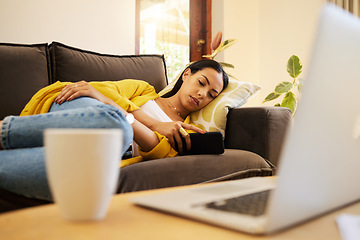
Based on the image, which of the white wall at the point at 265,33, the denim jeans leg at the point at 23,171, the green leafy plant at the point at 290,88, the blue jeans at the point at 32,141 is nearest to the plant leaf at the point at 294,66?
the green leafy plant at the point at 290,88

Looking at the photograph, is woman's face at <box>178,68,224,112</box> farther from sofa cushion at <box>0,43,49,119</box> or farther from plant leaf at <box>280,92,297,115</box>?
plant leaf at <box>280,92,297,115</box>

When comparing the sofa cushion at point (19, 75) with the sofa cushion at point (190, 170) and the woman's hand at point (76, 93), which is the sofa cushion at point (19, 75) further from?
the sofa cushion at point (190, 170)

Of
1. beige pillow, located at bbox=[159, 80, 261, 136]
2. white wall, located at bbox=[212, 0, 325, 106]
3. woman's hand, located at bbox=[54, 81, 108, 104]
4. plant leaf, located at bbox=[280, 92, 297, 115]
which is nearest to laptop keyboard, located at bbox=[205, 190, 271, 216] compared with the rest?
woman's hand, located at bbox=[54, 81, 108, 104]

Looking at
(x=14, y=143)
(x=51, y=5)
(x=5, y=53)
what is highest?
(x=51, y=5)

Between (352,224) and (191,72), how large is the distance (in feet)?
4.87

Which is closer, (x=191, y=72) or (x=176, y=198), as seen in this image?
(x=176, y=198)

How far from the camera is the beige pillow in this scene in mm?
1631

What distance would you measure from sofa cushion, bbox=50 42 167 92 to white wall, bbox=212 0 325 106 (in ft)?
5.20

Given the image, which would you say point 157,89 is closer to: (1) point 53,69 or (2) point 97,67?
(2) point 97,67

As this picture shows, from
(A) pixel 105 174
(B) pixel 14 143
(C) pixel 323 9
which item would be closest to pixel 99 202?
(A) pixel 105 174

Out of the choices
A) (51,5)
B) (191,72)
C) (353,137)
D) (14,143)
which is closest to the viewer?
(353,137)

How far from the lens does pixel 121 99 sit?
4.44 ft

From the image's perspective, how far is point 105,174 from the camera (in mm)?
384

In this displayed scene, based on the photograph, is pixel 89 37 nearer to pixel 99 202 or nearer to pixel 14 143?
pixel 14 143
